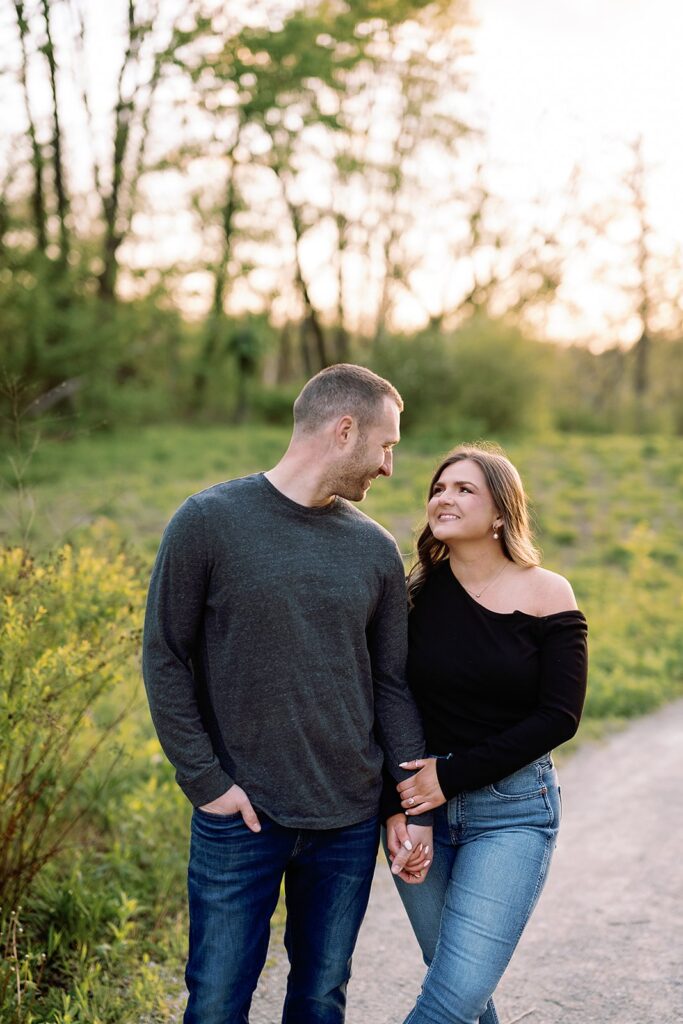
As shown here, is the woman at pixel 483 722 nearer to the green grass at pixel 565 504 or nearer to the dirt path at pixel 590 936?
the dirt path at pixel 590 936

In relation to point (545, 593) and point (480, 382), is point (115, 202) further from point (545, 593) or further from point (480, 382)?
point (545, 593)

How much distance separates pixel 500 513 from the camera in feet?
9.19

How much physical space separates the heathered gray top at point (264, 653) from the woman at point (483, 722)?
240 millimetres

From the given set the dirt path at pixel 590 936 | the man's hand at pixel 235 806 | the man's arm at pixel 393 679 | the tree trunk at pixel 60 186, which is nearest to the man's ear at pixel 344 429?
the man's arm at pixel 393 679

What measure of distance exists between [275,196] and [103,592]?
93.8 ft

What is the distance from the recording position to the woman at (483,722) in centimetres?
245

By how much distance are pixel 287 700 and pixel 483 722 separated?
56 cm

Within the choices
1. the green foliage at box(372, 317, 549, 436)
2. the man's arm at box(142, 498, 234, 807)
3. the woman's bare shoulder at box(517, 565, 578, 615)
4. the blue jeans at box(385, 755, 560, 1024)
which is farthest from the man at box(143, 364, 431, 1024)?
the green foliage at box(372, 317, 549, 436)

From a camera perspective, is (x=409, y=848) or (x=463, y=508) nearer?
(x=409, y=848)

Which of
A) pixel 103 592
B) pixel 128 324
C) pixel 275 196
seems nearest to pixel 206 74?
pixel 128 324

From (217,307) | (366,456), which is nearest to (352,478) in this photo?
(366,456)

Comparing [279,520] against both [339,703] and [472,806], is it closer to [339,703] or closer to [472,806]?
[339,703]

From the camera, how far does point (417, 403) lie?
927 inches

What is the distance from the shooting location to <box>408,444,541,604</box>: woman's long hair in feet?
9.12
